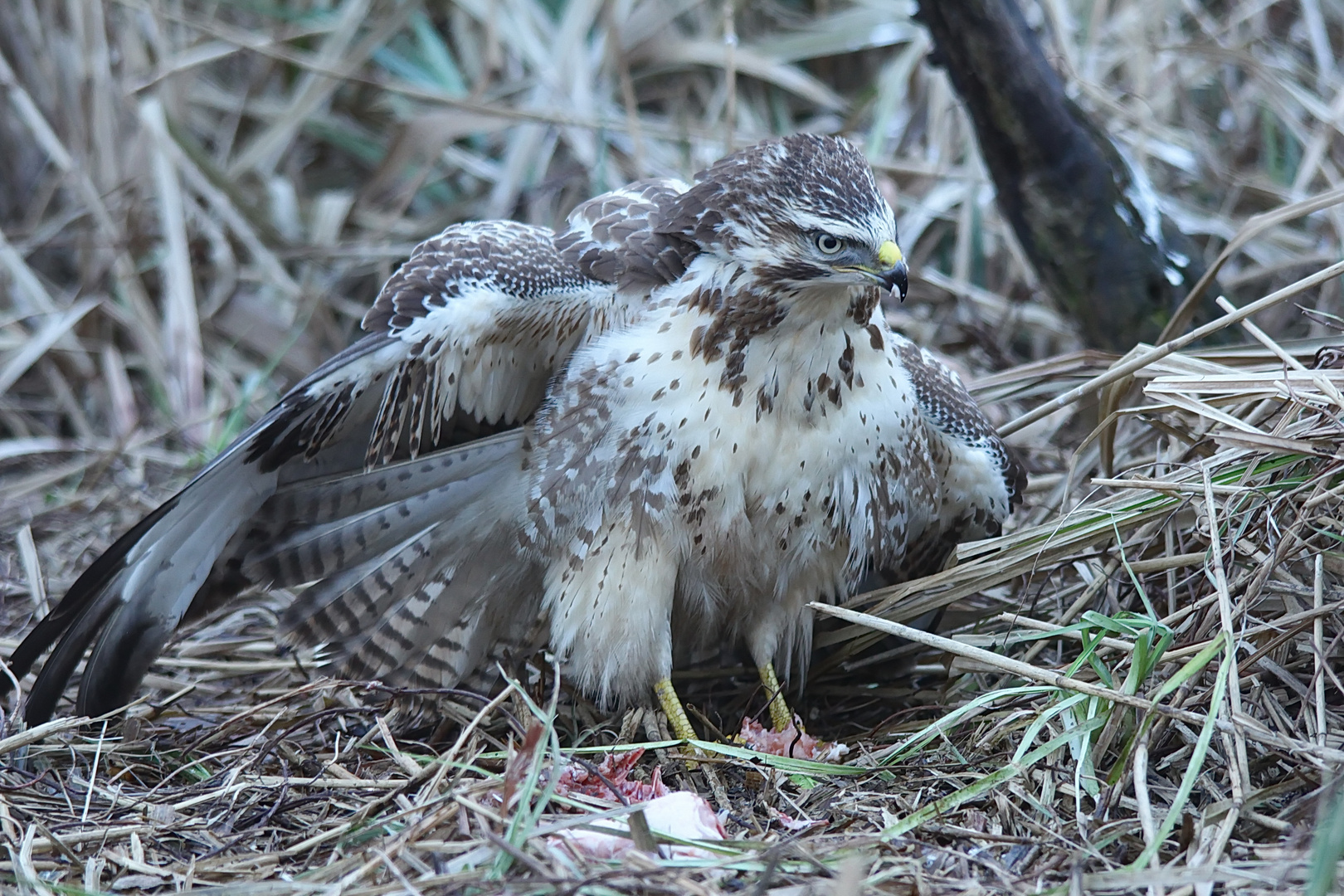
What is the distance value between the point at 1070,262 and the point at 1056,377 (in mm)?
367

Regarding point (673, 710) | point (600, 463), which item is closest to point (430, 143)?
point (600, 463)

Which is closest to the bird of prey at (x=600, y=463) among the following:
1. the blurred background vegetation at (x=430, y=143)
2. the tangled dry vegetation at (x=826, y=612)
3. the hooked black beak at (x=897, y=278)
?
the hooked black beak at (x=897, y=278)

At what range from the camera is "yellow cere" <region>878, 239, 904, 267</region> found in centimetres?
Answer: 264

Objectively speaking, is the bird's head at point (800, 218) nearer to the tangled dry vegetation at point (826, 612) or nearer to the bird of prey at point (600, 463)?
the bird of prey at point (600, 463)

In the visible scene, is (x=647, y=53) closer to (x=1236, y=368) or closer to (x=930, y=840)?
(x=1236, y=368)

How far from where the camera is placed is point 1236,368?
3014mm

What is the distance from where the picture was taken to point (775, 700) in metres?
3.13

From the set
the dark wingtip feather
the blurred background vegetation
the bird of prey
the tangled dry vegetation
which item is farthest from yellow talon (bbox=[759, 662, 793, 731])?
the blurred background vegetation

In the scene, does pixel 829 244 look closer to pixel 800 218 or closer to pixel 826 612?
pixel 800 218

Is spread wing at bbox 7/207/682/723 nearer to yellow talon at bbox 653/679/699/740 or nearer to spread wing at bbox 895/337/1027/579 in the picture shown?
yellow talon at bbox 653/679/699/740

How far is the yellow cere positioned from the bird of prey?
11 millimetres

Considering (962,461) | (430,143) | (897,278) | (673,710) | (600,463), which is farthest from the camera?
(430,143)

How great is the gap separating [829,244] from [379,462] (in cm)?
120

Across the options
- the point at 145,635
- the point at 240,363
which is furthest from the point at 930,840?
the point at 240,363
